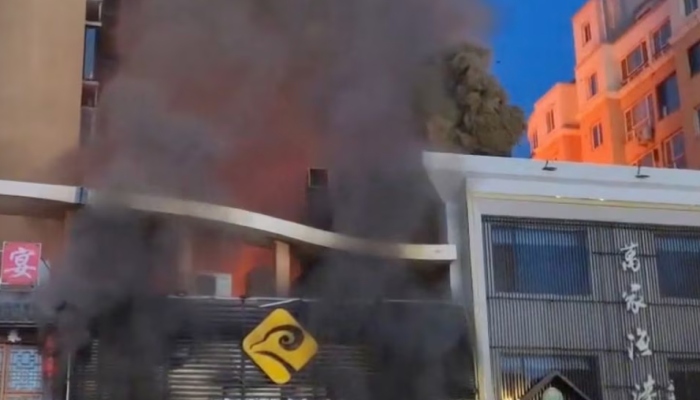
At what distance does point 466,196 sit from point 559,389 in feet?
9.88

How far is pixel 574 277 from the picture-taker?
14.9 meters

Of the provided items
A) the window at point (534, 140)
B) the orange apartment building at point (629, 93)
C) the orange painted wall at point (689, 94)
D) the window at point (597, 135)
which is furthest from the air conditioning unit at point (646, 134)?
the window at point (534, 140)

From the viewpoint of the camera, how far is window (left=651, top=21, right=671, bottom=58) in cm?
2445

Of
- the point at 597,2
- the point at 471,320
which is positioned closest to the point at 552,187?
the point at 471,320

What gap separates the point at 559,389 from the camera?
14156 mm

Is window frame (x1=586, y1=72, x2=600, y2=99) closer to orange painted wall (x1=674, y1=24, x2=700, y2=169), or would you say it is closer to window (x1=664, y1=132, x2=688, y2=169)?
window (x1=664, y1=132, x2=688, y2=169)

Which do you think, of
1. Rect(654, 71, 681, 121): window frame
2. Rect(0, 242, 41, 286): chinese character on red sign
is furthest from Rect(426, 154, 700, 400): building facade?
Rect(654, 71, 681, 121): window frame

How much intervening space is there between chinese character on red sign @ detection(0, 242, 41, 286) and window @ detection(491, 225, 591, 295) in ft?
20.8

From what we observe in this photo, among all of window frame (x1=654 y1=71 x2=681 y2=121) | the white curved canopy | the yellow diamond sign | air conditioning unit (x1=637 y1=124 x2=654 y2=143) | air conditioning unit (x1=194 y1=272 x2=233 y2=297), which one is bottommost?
the yellow diamond sign

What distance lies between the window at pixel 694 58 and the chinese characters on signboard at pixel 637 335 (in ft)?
29.8

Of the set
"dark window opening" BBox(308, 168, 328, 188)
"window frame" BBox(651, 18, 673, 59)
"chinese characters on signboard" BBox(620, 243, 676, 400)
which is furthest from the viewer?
"window frame" BBox(651, 18, 673, 59)

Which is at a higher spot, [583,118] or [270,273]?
[583,118]

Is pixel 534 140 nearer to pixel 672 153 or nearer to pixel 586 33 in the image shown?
pixel 586 33

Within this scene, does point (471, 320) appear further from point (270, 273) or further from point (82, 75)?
point (82, 75)
